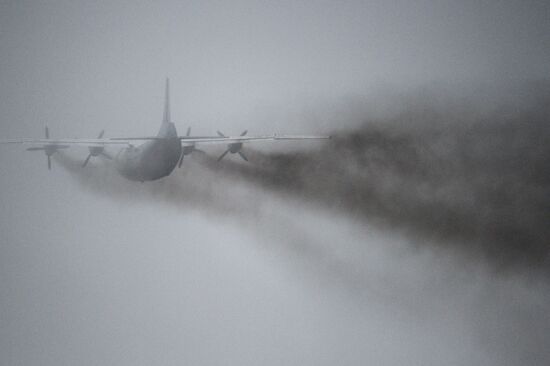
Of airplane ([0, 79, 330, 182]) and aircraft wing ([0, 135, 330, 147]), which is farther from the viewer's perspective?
airplane ([0, 79, 330, 182])

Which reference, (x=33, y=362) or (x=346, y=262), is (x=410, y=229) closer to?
(x=346, y=262)

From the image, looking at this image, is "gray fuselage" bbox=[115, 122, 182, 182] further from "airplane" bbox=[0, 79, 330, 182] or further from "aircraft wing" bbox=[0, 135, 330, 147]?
"aircraft wing" bbox=[0, 135, 330, 147]

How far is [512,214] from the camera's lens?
40.1m

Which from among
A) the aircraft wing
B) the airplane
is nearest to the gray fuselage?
the airplane

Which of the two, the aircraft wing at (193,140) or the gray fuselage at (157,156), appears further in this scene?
the gray fuselage at (157,156)

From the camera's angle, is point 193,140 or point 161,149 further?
point 193,140

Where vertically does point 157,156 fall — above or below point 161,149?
below

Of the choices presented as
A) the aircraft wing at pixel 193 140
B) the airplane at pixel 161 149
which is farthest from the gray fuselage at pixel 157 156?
the aircraft wing at pixel 193 140

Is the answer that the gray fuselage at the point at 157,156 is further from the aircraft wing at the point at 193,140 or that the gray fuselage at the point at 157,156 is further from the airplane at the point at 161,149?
the aircraft wing at the point at 193,140

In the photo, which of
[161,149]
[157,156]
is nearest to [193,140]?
[161,149]

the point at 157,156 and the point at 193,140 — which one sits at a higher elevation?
the point at 193,140

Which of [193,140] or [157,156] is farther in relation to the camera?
[193,140]

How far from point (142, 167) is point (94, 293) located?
146192mm

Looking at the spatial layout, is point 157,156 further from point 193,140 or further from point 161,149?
point 193,140
